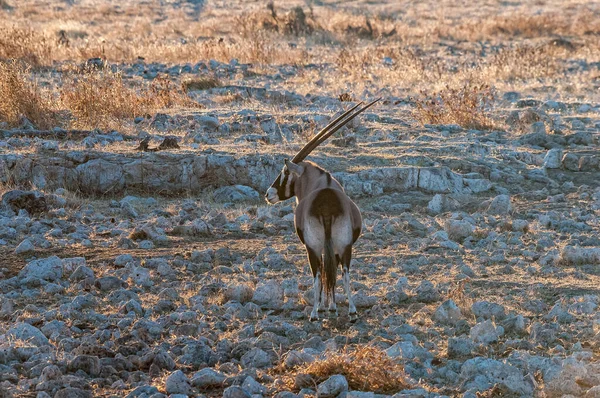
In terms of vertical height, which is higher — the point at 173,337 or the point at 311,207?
the point at 311,207

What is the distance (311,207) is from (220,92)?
32.1 ft

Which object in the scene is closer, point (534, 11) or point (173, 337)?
point (173, 337)

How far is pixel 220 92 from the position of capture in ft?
52.7

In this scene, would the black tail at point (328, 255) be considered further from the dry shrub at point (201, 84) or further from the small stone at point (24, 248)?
the dry shrub at point (201, 84)

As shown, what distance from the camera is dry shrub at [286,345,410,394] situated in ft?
17.0

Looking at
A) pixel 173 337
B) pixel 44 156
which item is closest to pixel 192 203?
pixel 44 156

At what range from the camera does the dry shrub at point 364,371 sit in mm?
5184

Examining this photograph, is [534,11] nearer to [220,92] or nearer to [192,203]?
[220,92]

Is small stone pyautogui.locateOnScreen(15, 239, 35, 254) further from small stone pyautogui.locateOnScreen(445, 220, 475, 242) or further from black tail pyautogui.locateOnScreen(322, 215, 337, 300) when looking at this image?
small stone pyautogui.locateOnScreen(445, 220, 475, 242)

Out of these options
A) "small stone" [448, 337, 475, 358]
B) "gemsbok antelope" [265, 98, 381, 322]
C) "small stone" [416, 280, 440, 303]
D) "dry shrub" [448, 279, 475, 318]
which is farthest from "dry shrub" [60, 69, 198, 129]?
"small stone" [448, 337, 475, 358]

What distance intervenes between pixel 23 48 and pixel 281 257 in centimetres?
1196

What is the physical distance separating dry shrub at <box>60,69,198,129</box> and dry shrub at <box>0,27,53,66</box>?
3597mm

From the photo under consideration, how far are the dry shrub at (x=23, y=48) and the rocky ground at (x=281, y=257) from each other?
4.93m

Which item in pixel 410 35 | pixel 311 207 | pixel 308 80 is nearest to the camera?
pixel 311 207
